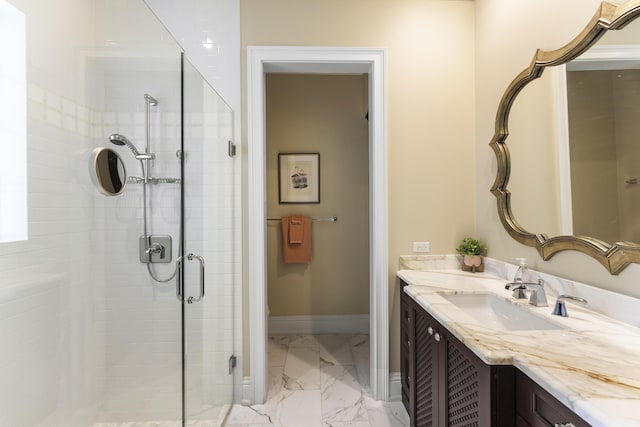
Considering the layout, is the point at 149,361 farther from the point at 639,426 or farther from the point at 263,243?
the point at 639,426

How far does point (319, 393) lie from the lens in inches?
86.9

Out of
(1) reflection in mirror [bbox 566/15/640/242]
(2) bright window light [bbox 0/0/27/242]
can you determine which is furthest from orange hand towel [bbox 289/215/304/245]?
(2) bright window light [bbox 0/0/27/242]

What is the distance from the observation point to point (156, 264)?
1.33m

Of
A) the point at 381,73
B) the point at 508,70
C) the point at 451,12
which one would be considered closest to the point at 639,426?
the point at 508,70

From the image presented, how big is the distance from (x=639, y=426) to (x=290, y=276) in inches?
114

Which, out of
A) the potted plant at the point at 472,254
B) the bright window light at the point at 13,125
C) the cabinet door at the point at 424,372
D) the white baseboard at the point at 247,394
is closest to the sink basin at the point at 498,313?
the cabinet door at the point at 424,372

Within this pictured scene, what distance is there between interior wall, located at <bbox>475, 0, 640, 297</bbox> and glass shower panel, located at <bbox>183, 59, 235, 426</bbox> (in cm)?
167

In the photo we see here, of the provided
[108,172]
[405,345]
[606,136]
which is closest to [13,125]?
[108,172]

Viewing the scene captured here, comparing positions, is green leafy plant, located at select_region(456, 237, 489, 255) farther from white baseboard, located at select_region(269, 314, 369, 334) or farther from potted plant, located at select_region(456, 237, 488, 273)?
white baseboard, located at select_region(269, 314, 369, 334)

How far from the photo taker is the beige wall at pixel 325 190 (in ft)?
10.7

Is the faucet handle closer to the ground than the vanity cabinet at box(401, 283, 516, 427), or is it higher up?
higher up

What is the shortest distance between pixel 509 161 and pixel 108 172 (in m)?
1.96

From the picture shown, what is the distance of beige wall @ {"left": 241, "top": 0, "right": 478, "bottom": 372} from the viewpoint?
6.90 feet

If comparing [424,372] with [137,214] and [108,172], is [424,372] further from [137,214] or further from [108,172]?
[108,172]
